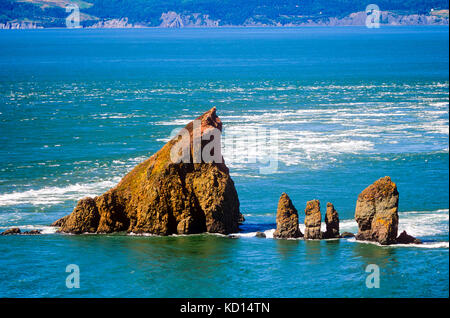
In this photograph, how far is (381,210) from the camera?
39.3m

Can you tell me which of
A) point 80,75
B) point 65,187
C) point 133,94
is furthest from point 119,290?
point 80,75

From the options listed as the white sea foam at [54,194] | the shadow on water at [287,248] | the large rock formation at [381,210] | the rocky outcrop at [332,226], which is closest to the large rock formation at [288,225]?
the shadow on water at [287,248]

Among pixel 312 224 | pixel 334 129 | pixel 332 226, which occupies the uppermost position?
pixel 334 129

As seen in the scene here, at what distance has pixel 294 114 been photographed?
10119 cm

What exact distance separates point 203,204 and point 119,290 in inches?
345

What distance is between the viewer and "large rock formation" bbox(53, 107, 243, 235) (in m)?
42.4

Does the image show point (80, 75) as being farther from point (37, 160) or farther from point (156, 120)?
point (37, 160)

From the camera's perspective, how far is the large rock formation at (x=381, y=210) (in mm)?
39219

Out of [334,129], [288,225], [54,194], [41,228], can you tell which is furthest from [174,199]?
[334,129]

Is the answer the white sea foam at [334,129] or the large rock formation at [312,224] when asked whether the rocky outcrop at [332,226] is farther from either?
the white sea foam at [334,129]

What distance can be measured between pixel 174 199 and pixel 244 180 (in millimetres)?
18176

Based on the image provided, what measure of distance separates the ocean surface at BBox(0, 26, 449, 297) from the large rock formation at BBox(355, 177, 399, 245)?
0.95m

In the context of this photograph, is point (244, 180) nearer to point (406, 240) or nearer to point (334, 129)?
point (406, 240)

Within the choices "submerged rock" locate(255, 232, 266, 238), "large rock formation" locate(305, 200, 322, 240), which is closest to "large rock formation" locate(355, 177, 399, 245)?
"large rock formation" locate(305, 200, 322, 240)
